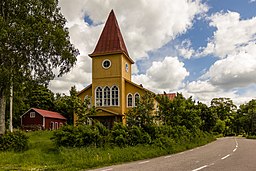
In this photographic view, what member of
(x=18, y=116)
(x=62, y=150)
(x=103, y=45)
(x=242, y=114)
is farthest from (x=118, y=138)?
(x=242, y=114)

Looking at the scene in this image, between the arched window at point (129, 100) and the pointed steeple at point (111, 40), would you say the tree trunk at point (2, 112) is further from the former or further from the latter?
the arched window at point (129, 100)

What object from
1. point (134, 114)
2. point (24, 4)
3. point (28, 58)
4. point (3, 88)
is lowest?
point (134, 114)

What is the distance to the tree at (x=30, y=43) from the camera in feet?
58.7

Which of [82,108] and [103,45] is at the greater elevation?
[103,45]

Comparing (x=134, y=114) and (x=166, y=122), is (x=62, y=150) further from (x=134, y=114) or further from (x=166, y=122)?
(x=166, y=122)

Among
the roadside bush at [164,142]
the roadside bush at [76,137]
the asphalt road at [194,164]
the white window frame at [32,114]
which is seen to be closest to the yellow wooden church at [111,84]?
the roadside bush at [164,142]

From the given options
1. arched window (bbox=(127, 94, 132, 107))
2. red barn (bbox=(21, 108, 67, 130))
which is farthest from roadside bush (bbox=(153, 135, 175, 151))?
red barn (bbox=(21, 108, 67, 130))

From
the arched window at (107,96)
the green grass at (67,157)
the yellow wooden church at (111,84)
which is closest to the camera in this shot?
the green grass at (67,157)

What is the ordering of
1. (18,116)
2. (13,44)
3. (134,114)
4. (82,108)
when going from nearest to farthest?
1. (13,44)
2. (134,114)
3. (82,108)
4. (18,116)

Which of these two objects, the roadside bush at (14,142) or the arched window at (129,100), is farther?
the arched window at (129,100)

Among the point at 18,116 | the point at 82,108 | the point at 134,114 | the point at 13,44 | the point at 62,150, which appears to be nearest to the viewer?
the point at 62,150

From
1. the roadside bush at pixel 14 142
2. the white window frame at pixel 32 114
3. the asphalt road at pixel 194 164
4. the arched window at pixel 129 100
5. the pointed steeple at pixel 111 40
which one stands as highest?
the pointed steeple at pixel 111 40

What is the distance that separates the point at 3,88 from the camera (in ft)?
62.5

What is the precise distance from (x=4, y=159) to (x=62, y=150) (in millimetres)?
2934
